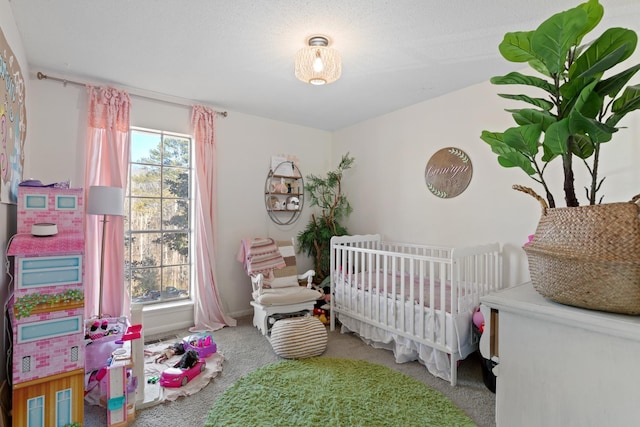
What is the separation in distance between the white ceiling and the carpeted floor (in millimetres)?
2433

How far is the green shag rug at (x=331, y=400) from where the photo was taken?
1.72 m

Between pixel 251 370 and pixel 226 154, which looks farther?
pixel 226 154

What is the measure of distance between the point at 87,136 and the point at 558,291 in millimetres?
3451

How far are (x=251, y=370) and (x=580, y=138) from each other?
2434 millimetres

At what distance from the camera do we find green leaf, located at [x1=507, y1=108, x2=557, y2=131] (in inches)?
25.6

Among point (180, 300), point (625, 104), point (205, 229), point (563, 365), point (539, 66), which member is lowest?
point (180, 300)

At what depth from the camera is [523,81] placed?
2.27ft

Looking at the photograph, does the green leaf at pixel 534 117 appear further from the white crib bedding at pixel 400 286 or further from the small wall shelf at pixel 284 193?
the small wall shelf at pixel 284 193

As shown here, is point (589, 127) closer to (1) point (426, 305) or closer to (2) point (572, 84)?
(2) point (572, 84)

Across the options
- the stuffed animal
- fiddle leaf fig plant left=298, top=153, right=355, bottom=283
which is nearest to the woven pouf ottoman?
the stuffed animal

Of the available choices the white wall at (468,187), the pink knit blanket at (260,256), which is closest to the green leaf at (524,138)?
the white wall at (468,187)

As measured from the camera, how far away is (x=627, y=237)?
571 millimetres

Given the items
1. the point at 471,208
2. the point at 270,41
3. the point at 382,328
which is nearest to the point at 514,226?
the point at 471,208

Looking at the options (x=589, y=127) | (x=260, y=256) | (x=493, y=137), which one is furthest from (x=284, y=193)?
(x=589, y=127)
